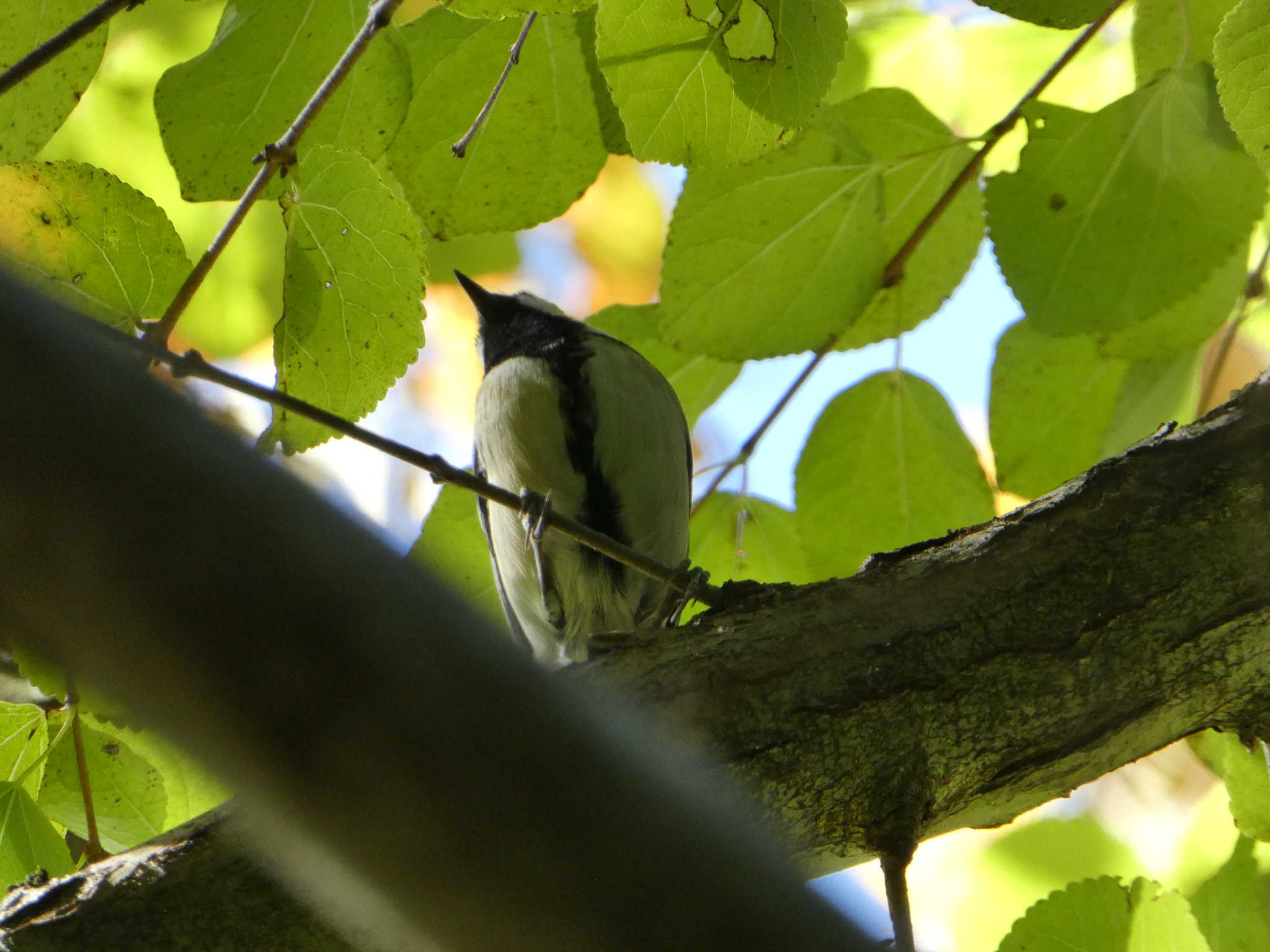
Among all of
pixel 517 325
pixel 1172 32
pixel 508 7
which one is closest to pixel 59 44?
pixel 508 7

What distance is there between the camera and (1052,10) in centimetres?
88

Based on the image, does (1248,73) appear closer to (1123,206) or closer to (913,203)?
(1123,206)

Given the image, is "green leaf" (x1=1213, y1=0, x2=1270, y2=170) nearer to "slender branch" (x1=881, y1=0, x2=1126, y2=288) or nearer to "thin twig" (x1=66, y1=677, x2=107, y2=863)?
"slender branch" (x1=881, y1=0, x2=1126, y2=288)

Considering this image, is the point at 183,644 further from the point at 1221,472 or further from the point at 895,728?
the point at 1221,472

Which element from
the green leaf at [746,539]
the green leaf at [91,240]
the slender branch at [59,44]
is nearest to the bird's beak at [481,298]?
the green leaf at [746,539]

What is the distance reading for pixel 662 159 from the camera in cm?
84

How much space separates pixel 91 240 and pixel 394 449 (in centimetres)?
31

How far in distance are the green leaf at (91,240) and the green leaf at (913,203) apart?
65 centimetres

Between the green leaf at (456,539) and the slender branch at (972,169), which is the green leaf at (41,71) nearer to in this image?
the green leaf at (456,539)

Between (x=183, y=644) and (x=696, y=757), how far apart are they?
0.44 meters

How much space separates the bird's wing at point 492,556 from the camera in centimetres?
124

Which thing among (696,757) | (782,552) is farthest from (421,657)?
(782,552)

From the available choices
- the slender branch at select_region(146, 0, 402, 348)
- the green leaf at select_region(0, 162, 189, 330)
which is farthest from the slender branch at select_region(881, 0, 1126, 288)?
the green leaf at select_region(0, 162, 189, 330)

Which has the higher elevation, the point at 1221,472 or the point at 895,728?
the point at 1221,472
